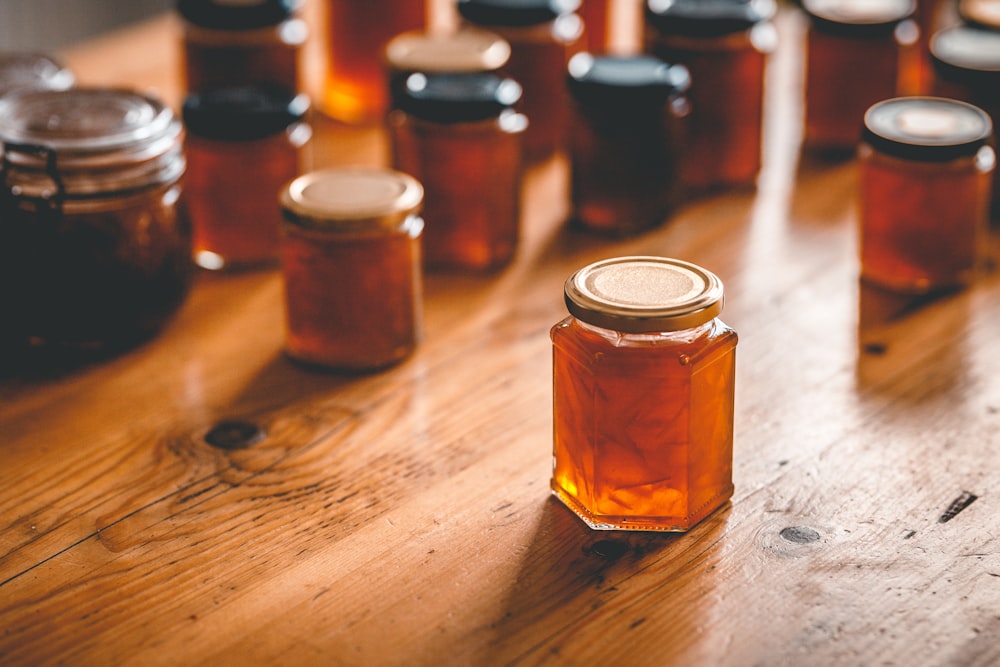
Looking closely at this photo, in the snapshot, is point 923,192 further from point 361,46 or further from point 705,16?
point 361,46

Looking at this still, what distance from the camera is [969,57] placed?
131cm

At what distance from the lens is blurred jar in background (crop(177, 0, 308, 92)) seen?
1.46m

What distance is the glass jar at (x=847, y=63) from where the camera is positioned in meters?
1.44

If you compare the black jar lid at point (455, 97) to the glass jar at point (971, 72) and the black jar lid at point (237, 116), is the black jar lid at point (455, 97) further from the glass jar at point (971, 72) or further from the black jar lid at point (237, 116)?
the glass jar at point (971, 72)

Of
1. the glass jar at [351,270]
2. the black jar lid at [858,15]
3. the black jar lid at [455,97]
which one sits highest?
the black jar lid at [858,15]

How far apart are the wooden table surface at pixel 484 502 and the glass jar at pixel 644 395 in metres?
0.02

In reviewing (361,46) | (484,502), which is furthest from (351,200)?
(361,46)

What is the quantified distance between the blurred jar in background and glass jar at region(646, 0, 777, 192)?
422mm

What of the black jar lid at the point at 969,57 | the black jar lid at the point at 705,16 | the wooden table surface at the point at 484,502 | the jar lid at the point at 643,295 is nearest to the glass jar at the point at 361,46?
the black jar lid at the point at 705,16

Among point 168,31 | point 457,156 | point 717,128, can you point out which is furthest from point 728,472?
point 168,31

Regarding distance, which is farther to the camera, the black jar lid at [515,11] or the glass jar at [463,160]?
the black jar lid at [515,11]

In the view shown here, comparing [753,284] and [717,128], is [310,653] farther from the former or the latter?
[717,128]

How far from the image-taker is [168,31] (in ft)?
6.02

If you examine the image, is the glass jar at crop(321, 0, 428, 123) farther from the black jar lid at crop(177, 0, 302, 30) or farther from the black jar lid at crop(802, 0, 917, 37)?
the black jar lid at crop(802, 0, 917, 37)
